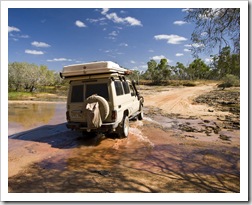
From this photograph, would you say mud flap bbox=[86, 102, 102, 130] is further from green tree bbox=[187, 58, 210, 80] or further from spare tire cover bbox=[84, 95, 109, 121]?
green tree bbox=[187, 58, 210, 80]

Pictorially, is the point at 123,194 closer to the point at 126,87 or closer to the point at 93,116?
the point at 93,116

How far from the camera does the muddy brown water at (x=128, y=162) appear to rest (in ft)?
13.8

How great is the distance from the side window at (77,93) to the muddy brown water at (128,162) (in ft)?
5.17

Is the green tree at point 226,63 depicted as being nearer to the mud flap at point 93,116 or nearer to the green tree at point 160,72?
the mud flap at point 93,116

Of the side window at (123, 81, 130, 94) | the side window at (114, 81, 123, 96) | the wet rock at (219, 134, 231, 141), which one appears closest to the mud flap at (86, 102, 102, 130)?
the side window at (114, 81, 123, 96)

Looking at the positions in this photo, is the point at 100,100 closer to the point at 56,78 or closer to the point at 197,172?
the point at 197,172

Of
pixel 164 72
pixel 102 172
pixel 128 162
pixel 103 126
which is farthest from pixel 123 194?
pixel 164 72

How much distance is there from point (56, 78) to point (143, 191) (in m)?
67.6

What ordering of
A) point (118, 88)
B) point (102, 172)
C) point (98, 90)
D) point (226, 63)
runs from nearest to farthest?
point (102, 172)
point (226, 63)
point (98, 90)
point (118, 88)

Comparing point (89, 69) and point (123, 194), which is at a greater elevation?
point (89, 69)

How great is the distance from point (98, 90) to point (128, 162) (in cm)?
265

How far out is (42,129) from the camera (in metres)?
10.0

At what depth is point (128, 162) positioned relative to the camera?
551 cm
